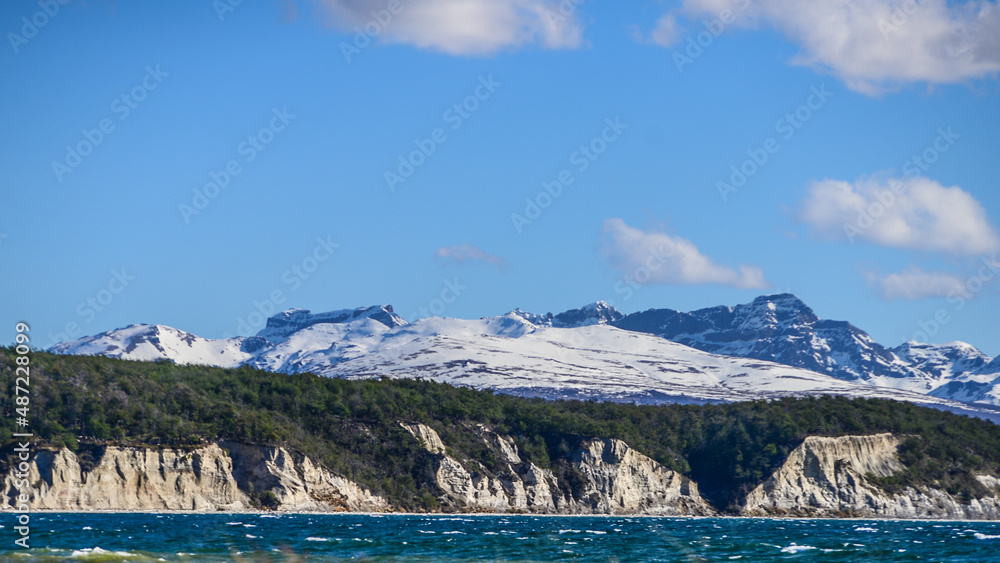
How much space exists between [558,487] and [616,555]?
7594cm

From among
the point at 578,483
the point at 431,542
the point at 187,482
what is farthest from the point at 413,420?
the point at 431,542

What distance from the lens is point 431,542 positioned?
235 feet

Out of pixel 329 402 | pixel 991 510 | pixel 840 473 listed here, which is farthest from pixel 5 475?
pixel 991 510

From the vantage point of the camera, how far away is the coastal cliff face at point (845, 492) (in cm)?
14250

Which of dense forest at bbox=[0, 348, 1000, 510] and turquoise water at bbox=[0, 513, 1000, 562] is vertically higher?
dense forest at bbox=[0, 348, 1000, 510]

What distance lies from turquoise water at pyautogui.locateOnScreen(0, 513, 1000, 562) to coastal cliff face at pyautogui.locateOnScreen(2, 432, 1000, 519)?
7934mm

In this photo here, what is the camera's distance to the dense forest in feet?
373

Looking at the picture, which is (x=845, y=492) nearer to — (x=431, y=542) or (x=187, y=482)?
(x=187, y=482)

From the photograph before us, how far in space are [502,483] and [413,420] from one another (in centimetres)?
1419

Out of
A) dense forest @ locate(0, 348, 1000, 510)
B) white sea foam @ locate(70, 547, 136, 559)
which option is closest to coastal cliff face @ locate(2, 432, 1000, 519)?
dense forest @ locate(0, 348, 1000, 510)

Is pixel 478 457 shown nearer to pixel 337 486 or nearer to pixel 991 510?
pixel 337 486

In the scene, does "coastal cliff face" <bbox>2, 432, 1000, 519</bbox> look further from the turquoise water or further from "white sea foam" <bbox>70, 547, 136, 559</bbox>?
"white sea foam" <bbox>70, 547, 136, 559</bbox>

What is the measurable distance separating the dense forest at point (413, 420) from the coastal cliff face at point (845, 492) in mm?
1818

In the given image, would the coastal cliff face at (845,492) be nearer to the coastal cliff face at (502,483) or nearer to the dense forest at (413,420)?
the coastal cliff face at (502,483)
